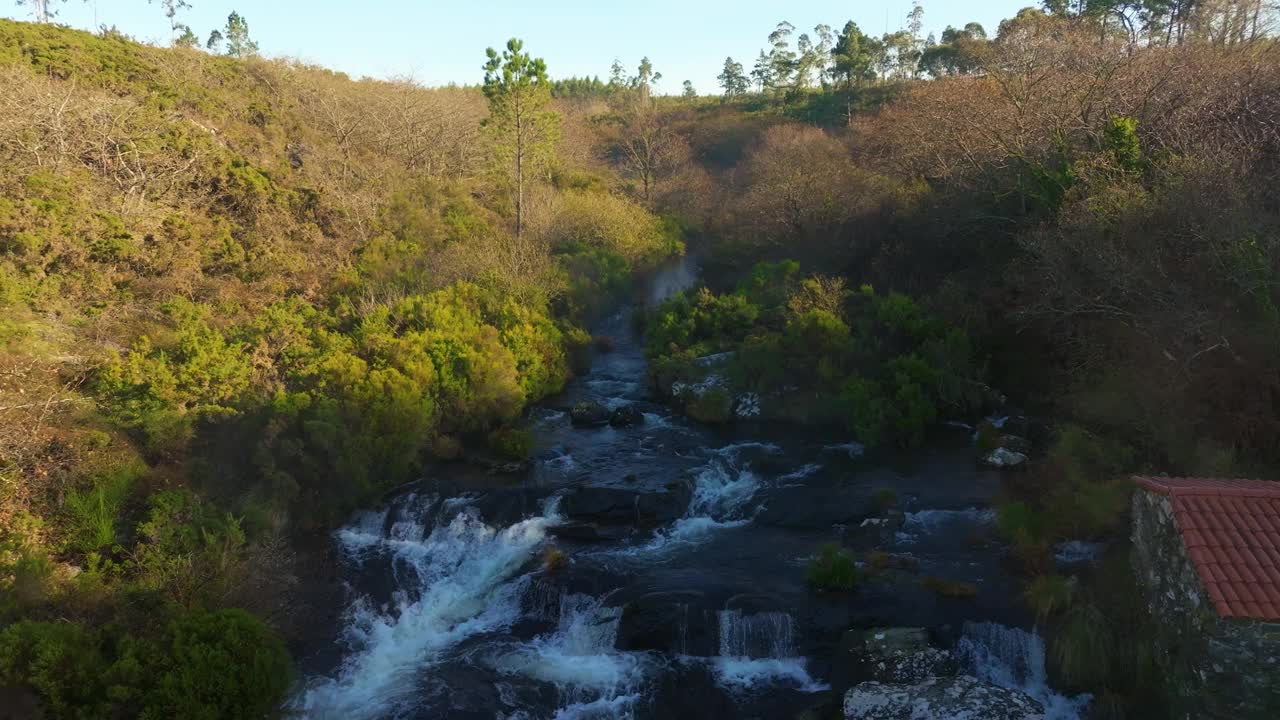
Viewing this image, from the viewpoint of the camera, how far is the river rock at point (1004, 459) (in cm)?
1736

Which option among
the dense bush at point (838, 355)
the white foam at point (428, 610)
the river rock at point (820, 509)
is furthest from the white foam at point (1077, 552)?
the white foam at point (428, 610)

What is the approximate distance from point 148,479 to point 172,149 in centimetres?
1649

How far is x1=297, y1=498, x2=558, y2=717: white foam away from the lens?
478 inches

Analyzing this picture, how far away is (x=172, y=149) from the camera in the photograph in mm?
26359

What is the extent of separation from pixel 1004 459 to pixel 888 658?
8.01 m

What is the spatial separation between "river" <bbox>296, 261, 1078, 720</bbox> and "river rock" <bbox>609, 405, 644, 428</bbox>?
6.36 feet

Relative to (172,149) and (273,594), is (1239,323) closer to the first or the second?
(273,594)

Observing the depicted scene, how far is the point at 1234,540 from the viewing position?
9.23 metres

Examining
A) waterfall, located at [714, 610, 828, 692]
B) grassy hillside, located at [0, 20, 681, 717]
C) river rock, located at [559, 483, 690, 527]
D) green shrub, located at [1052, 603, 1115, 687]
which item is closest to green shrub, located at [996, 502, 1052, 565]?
green shrub, located at [1052, 603, 1115, 687]

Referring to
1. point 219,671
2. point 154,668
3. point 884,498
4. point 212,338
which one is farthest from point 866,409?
point 212,338

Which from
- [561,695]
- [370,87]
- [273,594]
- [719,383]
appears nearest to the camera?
[561,695]

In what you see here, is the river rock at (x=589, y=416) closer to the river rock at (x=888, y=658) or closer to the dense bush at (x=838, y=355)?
the dense bush at (x=838, y=355)

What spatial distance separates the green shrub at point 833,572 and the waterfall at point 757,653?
1.11 m

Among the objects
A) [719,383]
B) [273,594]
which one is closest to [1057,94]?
[719,383]
